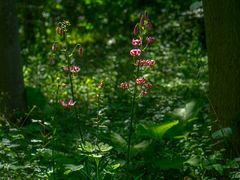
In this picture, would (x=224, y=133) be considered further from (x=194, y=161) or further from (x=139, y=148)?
(x=139, y=148)

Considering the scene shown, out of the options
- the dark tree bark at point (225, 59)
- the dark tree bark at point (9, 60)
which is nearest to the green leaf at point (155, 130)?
the dark tree bark at point (225, 59)

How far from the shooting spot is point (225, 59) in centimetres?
465

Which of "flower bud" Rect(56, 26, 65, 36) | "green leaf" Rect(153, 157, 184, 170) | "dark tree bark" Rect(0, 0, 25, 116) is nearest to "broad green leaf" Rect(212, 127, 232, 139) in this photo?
"green leaf" Rect(153, 157, 184, 170)

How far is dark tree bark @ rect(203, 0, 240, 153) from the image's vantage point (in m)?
4.57

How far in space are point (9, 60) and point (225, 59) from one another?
2.64 meters

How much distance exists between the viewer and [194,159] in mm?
4484

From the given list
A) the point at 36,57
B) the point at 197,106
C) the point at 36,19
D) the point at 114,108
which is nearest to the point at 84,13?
the point at 36,19

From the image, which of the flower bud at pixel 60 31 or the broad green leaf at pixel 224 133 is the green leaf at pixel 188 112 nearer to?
the broad green leaf at pixel 224 133

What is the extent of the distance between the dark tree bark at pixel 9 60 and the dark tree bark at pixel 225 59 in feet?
8.02

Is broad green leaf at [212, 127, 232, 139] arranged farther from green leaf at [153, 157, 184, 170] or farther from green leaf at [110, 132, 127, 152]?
green leaf at [110, 132, 127, 152]

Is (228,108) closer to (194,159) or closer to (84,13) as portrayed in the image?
(194,159)

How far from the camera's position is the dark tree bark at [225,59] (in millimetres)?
4574

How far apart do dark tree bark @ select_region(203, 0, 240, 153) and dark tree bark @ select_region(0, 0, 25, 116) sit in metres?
2.44

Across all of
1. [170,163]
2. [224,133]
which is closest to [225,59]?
[224,133]
